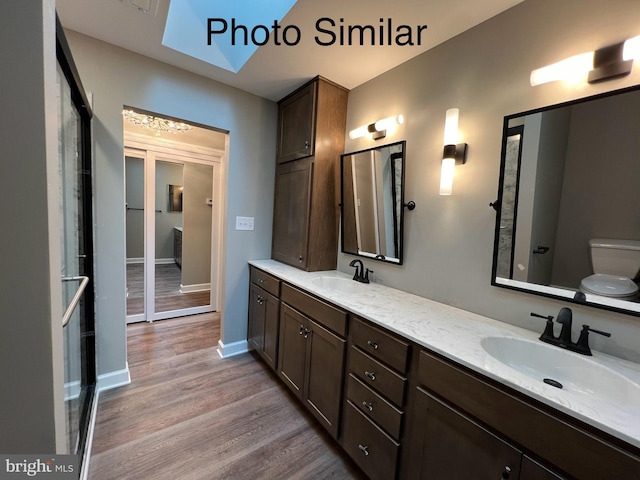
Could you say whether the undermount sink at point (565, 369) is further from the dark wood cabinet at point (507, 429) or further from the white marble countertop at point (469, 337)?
the dark wood cabinet at point (507, 429)

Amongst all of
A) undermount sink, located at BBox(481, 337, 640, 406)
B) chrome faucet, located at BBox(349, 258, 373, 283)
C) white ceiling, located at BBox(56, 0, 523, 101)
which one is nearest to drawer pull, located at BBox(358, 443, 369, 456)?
undermount sink, located at BBox(481, 337, 640, 406)

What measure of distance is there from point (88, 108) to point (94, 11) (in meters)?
0.55

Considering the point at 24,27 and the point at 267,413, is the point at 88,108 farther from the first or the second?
the point at 267,413

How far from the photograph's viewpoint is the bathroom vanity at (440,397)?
2.35 feet

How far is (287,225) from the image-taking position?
2490 millimetres

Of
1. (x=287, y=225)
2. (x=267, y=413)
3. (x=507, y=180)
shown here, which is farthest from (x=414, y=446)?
(x=287, y=225)

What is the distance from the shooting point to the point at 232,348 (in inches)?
101

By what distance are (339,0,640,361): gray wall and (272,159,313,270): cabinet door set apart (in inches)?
27.6

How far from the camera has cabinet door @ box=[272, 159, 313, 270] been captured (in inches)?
88.7

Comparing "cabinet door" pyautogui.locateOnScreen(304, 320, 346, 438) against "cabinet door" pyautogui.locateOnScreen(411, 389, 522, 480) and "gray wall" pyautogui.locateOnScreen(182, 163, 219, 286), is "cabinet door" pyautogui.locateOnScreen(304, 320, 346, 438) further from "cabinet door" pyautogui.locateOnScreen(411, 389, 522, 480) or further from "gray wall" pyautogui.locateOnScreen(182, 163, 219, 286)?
"gray wall" pyautogui.locateOnScreen(182, 163, 219, 286)

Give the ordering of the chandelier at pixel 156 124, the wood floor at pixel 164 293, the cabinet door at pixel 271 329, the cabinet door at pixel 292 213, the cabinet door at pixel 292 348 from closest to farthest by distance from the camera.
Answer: the cabinet door at pixel 292 348 → the cabinet door at pixel 271 329 → the cabinet door at pixel 292 213 → the chandelier at pixel 156 124 → the wood floor at pixel 164 293

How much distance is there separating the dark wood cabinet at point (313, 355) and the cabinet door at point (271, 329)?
79mm

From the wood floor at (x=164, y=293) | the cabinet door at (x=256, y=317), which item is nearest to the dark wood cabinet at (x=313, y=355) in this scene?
the cabinet door at (x=256, y=317)

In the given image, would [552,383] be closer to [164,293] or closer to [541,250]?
[541,250]
